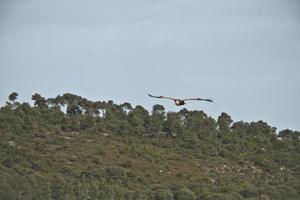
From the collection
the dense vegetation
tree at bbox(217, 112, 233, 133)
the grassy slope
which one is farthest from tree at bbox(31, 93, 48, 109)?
tree at bbox(217, 112, 233, 133)

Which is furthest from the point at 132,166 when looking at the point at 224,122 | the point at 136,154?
the point at 224,122

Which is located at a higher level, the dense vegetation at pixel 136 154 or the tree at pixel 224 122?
the tree at pixel 224 122

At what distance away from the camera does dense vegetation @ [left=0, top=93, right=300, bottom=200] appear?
75.3 meters

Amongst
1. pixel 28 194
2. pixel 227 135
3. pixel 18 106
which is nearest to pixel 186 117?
pixel 227 135

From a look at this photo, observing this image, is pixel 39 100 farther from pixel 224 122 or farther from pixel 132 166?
pixel 132 166

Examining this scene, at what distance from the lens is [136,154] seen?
92875 millimetres

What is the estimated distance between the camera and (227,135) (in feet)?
342

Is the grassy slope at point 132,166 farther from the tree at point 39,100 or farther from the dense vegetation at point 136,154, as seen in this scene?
the tree at point 39,100

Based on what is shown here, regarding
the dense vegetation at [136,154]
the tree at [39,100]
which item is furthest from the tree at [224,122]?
the tree at [39,100]

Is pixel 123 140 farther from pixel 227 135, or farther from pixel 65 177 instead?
pixel 65 177

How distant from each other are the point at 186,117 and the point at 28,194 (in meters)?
40.9

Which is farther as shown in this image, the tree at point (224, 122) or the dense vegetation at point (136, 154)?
the tree at point (224, 122)

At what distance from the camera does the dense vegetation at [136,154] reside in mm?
75312

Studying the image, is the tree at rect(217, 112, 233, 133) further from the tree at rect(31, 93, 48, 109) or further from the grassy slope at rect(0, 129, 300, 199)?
the tree at rect(31, 93, 48, 109)
